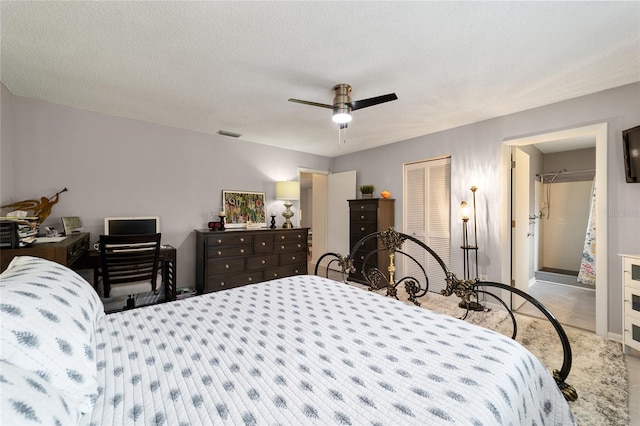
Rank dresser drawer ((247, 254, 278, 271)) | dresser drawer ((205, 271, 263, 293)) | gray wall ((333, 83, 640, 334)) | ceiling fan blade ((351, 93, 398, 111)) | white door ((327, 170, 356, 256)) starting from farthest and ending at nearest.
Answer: white door ((327, 170, 356, 256))
dresser drawer ((247, 254, 278, 271))
dresser drawer ((205, 271, 263, 293))
gray wall ((333, 83, 640, 334))
ceiling fan blade ((351, 93, 398, 111))

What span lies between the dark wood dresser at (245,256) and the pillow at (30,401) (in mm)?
2954

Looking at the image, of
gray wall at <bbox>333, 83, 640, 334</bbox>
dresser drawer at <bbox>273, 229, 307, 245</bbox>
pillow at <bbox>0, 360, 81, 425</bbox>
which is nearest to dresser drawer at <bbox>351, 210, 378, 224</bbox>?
gray wall at <bbox>333, 83, 640, 334</bbox>

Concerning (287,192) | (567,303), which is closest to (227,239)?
(287,192)

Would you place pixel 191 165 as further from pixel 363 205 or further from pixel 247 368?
pixel 247 368

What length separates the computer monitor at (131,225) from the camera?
3.20 m

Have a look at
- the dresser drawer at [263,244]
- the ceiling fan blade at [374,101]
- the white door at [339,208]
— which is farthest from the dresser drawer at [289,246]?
the ceiling fan blade at [374,101]

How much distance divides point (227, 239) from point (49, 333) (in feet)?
9.64

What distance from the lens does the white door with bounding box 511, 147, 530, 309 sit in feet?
11.2

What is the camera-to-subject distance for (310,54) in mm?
1987

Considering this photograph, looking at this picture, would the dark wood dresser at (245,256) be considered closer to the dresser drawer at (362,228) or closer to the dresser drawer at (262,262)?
the dresser drawer at (262,262)

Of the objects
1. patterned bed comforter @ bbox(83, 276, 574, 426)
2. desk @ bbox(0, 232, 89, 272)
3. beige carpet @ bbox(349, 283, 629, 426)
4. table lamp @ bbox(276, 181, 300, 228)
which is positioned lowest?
beige carpet @ bbox(349, 283, 629, 426)

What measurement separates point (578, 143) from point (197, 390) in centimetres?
620

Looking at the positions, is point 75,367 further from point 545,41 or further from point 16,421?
point 545,41

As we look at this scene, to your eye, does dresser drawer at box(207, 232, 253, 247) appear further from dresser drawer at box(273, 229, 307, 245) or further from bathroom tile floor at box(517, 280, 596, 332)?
bathroom tile floor at box(517, 280, 596, 332)
